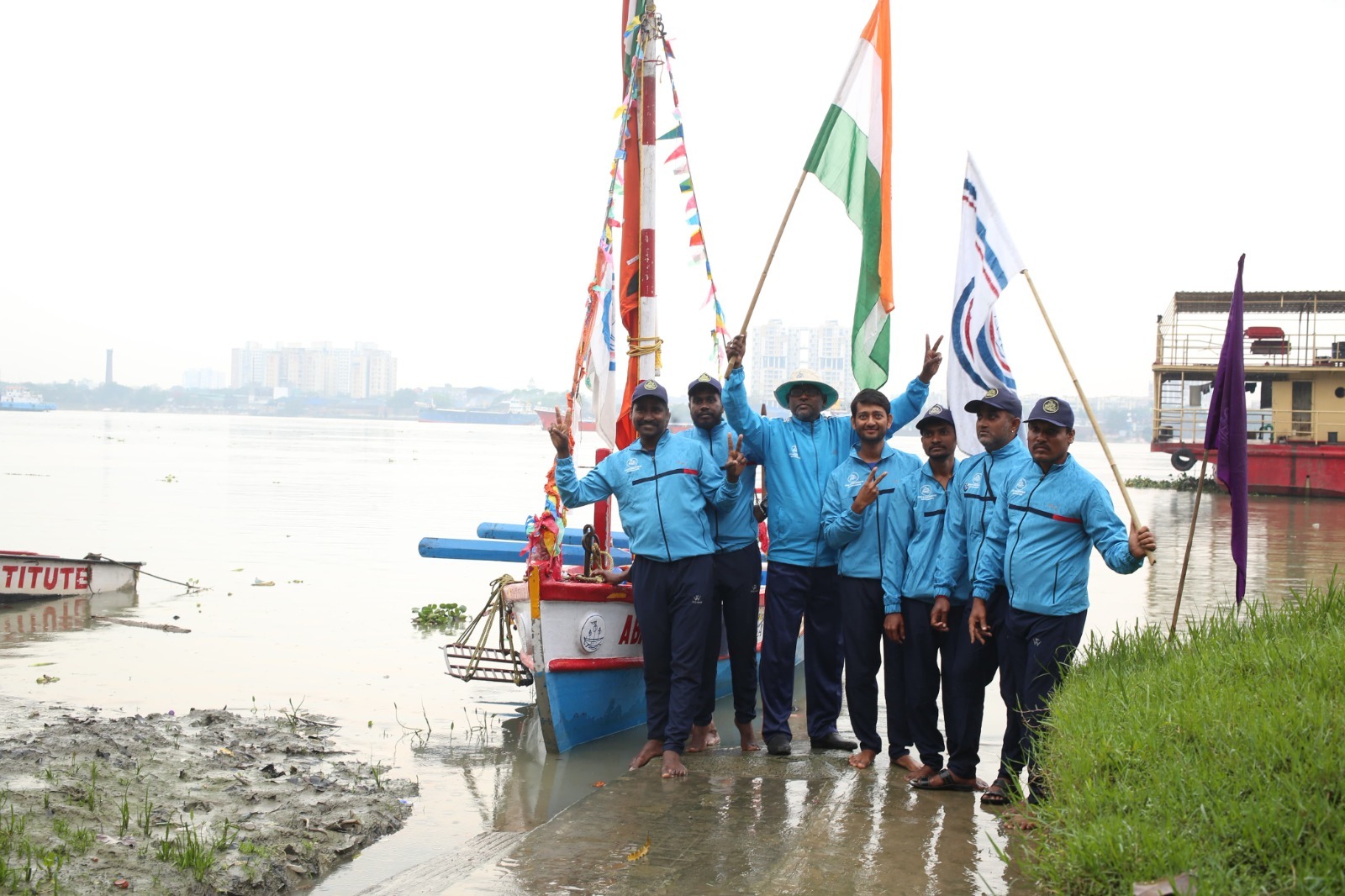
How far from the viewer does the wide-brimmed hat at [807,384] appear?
6652mm

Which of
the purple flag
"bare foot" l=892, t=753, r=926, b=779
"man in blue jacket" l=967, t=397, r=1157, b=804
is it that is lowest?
"bare foot" l=892, t=753, r=926, b=779

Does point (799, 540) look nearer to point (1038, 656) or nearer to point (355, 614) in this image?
point (1038, 656)

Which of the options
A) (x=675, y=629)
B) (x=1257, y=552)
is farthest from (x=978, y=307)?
(x=1257, y=552)

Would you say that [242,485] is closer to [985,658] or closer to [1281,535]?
[1281,535]

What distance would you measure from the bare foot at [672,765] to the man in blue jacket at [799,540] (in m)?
0.63

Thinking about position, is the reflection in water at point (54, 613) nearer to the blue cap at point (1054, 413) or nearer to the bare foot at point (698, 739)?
the bare foot at point (698, 739)

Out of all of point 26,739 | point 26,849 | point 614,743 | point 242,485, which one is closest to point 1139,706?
point 614,743

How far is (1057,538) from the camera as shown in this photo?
5.33 metres

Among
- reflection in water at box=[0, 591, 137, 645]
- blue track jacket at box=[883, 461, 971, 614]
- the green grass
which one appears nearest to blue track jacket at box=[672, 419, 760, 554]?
blue track jacket at box=[883, 461, 971, 614]

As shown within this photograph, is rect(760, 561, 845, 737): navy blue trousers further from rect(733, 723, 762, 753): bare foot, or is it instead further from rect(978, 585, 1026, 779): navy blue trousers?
rect(978, 585, 1026, 779): navy blue trousers

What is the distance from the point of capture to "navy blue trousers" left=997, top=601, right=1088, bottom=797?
17.4 feet

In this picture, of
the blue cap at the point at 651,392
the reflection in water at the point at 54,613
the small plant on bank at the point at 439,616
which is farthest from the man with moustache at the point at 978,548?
the reflection in water at the point at 54,613

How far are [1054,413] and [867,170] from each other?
8.72ft

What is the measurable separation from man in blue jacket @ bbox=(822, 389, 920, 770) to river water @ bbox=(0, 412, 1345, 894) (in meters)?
0.95
